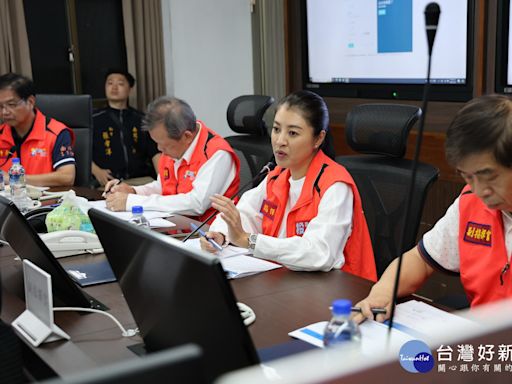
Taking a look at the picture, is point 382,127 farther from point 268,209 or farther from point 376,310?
point 376,310

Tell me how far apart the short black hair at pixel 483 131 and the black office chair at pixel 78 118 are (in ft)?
8.72

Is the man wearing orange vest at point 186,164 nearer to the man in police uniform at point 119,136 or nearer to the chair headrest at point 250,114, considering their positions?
the chair headrest at point 250,114

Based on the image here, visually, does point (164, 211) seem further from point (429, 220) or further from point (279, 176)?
point (429, 220)

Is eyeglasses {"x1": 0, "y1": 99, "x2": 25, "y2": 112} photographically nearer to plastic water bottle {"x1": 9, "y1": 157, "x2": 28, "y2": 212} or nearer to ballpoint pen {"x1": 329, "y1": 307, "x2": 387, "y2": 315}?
plastic water bottle {"x1": 9, "y1": 157, "x2": 28, "y2": 212}

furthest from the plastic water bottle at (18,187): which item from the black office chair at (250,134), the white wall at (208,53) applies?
the white wall at (208,53)

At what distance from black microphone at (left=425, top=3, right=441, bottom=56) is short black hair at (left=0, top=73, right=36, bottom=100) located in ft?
9.65

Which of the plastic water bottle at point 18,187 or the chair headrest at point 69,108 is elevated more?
the chair headrest at point 69,108

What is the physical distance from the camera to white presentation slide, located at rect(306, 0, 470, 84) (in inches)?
140

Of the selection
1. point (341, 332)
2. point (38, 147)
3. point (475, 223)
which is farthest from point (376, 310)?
point (38, 147)

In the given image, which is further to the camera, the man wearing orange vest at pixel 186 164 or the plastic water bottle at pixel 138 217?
the man wearing orange vest at pixel 186 164

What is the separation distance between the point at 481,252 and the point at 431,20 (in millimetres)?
797

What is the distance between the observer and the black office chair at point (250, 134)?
3.24 meters

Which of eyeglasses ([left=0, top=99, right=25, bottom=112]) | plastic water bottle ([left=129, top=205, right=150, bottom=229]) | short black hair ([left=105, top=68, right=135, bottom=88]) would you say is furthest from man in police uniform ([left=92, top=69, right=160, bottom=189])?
plastic water bottle ([left=129, top=205, right=150, bottom=229])

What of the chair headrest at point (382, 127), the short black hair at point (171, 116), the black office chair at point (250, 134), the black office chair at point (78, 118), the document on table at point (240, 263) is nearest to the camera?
the document on table at point (240, 263)
